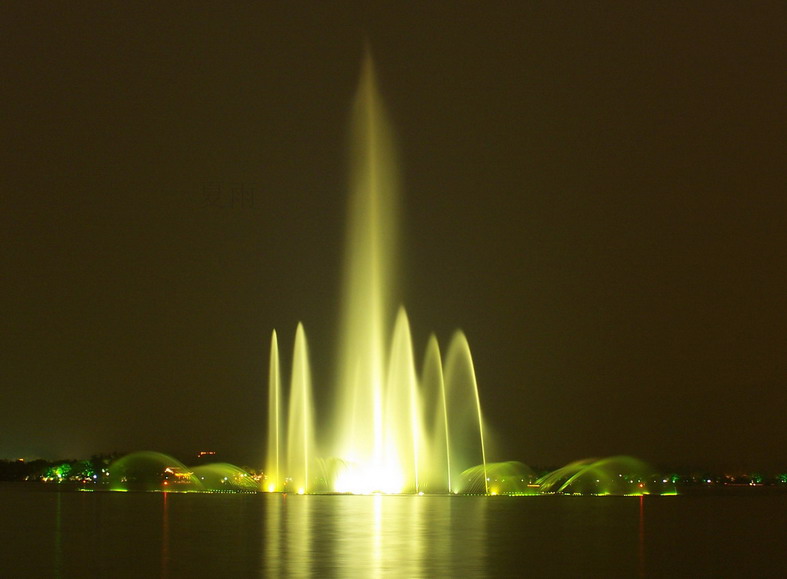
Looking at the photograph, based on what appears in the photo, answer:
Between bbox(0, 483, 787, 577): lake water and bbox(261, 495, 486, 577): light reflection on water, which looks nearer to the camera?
bbox(261, 495, 486, 577): light reflection on water

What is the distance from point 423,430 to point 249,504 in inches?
498

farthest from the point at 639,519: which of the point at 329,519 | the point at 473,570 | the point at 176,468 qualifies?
the point at 176,468

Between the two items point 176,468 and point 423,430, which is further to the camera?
point 176,468

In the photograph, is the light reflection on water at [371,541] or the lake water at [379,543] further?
the lake water at [379,543]

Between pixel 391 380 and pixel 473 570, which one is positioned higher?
pixel 391 380

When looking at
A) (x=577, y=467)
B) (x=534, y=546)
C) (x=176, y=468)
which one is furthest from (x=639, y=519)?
(x=176, y=468)

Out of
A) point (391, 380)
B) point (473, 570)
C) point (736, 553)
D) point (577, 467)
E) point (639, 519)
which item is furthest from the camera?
point (577, 467)

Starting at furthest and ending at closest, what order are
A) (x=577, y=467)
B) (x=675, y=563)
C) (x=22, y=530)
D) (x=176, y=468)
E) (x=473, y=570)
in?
(x=176, y=468)
(x=577, y=467)
(x=22, y=530)
(x=675, y=563)
(x=473, y=570)

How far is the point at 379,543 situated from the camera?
24938mm

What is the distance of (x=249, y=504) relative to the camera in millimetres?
47031

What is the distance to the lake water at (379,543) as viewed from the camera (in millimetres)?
20078

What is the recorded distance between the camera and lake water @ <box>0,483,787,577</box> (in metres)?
20.1

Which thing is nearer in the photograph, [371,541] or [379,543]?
[379,543]

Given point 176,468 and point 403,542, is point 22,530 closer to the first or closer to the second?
point 403,542
